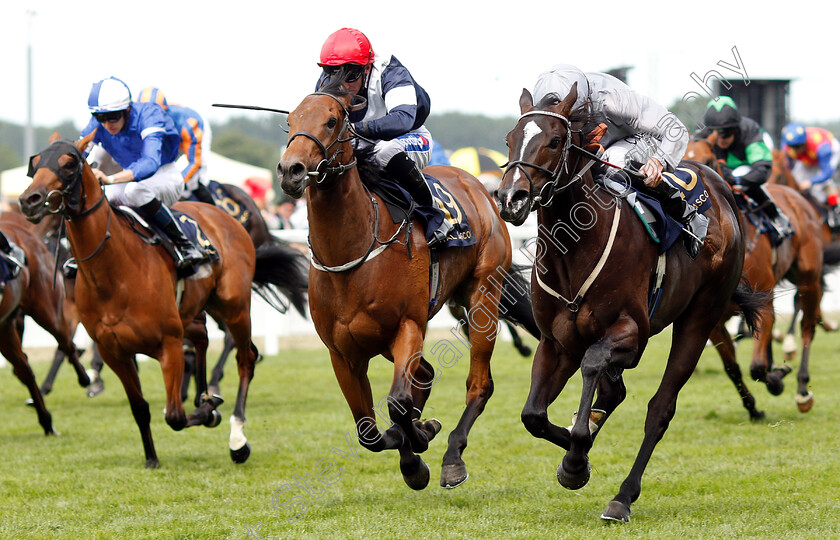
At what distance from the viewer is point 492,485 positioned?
577cm

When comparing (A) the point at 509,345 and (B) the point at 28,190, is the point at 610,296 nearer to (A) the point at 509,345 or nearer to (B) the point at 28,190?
(B) the point at 28,190

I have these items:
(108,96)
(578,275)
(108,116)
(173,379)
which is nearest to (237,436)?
(173,379)

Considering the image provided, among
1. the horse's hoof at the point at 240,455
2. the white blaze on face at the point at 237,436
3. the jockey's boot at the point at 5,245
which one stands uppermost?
the jockey's boot at the point at 5,245

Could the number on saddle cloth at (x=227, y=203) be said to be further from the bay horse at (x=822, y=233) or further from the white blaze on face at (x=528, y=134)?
the white blaze on face at (x=528, y=134)

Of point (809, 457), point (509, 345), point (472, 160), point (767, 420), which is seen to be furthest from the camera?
point (472, 160)

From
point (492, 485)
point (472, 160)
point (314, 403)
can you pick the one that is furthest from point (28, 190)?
point (472, 160)

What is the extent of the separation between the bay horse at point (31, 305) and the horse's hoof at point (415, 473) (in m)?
4.02

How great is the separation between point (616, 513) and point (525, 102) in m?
1.94

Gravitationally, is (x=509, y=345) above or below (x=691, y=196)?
below

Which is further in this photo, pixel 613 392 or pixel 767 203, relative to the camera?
pixel 767 203

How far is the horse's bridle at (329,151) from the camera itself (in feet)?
14.5

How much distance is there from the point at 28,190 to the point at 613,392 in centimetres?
348

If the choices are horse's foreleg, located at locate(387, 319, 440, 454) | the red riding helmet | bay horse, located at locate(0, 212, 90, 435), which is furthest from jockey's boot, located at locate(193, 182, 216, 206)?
horse's foreleg, located at locate(387, 319, 440, 454)

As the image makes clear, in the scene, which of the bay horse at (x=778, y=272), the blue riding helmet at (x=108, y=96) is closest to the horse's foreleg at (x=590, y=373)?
the bay horse at (x=778, y=272)
